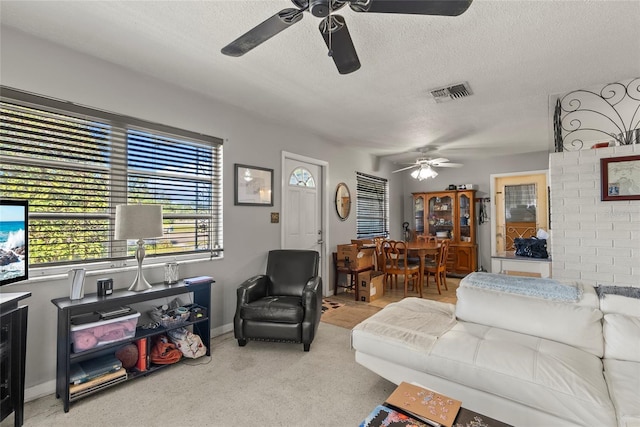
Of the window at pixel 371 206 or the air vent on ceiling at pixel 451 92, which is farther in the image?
the window at pixel 371 206

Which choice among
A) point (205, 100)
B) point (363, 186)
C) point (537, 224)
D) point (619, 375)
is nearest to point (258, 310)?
point (205, 100)

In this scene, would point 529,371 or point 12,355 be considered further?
point 12,355

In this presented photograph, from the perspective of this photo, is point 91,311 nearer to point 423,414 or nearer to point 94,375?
point 94,375

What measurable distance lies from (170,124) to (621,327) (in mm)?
3718

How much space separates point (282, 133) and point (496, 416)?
11.8 feet

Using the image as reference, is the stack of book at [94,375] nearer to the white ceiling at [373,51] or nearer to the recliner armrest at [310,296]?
the recliner armrest at [310,296]

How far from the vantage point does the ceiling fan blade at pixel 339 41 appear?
5.00 feet

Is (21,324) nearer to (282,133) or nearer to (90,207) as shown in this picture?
(90,207)

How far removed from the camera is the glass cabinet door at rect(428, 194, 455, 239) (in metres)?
6.59

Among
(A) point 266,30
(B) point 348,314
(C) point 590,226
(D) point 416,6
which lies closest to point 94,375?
(A) point 266,30

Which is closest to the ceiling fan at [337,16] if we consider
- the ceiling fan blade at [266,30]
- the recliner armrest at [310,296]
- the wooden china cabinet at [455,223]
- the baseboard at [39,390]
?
the ceiling fan blade at [266,30]

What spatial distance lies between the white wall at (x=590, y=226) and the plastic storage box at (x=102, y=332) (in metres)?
3.78

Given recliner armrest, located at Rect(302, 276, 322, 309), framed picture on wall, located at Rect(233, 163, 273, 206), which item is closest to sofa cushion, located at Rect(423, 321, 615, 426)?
recliner armrest, located at Rect(302, 276, 322, 309)

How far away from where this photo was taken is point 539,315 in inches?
79.3
